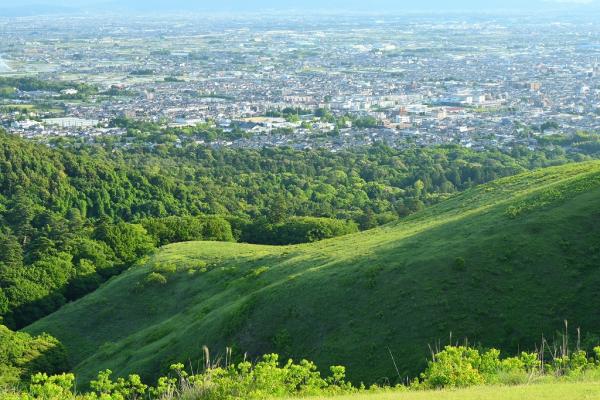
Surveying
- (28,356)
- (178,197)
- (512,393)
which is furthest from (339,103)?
(512,393)

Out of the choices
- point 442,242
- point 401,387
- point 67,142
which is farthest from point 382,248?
point 67,142

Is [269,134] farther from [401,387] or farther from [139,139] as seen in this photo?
[401,387]

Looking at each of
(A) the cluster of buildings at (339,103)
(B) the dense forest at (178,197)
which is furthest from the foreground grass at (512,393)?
(A) the cluster of buildings at (339,103)

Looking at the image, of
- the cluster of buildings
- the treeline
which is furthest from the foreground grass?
the cluster of buildings

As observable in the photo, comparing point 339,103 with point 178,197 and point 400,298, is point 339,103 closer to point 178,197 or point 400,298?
point 178,197

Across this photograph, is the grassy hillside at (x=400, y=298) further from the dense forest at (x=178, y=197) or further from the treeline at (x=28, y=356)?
the dense forest at (x=178, y=197)
